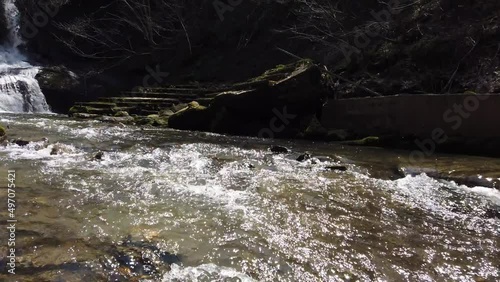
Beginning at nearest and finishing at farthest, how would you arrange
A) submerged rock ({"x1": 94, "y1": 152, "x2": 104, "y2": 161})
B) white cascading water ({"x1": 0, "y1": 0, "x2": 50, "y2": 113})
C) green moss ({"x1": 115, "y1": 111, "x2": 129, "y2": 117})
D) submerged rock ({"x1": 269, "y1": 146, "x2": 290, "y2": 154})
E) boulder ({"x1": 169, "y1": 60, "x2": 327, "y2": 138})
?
submerged rock ({"x1": 94, "y1": 152, "x2": 104, "y2": 161}) → submerged rock ({"x1": 269, "y1": 146, "x2": 290, "y2": 154}) → boulder ({"x1": 169, "y1": 60, "x2": 327, "y2": 138}) → green moss ({"x1": 115, "y1": 111, "x2": 129, "y2": 117}) → white cascading water ({"x1": 0, "y1": 0, "x2": 50, "y2": 113})

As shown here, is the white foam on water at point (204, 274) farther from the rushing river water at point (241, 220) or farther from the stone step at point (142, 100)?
the stone step at point (142, 100)

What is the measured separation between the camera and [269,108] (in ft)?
40.0

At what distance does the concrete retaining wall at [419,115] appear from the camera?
8.80 m

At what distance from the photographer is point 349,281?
10.5 ft

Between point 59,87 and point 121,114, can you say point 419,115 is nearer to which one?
point 121,114

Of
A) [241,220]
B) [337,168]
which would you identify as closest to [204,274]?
[241,220]

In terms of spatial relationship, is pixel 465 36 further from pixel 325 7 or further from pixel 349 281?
pixel 349 281

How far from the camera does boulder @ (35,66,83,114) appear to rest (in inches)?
784

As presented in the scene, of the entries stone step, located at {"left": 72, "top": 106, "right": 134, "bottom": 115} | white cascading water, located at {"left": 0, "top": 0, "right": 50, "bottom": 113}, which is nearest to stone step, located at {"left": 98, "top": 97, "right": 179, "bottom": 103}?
stone step, located at {"left": 72, "top": 106, "right": 134, "bottom": 115}

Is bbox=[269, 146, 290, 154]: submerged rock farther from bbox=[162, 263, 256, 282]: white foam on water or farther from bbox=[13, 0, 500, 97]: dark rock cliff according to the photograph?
bbox=[162, 263, 256, 282]: white foam on water

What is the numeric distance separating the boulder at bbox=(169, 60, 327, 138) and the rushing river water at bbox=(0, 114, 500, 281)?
4279 mm

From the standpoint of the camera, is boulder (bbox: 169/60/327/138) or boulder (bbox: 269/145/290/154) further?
boulder (bbox: 169/60/327/138)

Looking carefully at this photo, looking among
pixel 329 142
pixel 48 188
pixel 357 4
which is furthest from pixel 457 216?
pixel 357 4

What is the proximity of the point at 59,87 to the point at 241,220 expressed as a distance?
738 inches
